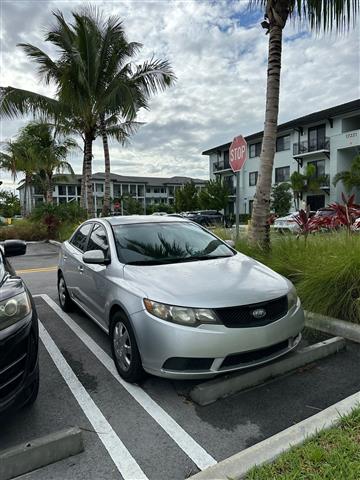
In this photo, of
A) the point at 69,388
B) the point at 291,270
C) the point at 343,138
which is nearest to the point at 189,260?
the point at 69,388

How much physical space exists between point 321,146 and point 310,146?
1.22 m

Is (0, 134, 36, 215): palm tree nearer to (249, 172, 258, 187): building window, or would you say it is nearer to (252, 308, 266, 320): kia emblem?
(249, 172, 258, 187): building window

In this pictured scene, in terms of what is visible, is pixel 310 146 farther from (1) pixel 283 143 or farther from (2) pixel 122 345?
(2) pixel 122 345

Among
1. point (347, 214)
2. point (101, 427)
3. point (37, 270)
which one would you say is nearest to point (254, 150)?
point (37, 270)

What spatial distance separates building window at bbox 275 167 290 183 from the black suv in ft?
124

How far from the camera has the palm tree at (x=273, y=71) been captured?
270 inches

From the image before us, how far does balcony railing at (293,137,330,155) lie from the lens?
33.1 metres

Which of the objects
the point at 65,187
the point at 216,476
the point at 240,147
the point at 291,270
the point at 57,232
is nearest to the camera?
the point at 216,476

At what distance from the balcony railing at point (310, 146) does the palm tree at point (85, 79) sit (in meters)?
21.3

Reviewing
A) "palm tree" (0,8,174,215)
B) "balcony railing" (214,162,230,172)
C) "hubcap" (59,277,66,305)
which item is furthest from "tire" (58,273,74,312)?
"balcony railing" (214,162,230,172)

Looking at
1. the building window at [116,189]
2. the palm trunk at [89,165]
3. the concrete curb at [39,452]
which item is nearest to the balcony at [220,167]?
the palm trunk at [89,165]

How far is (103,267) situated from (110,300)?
1.66ft

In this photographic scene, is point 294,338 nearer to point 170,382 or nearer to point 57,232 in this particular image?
point 170,382

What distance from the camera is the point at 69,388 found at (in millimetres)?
3518
